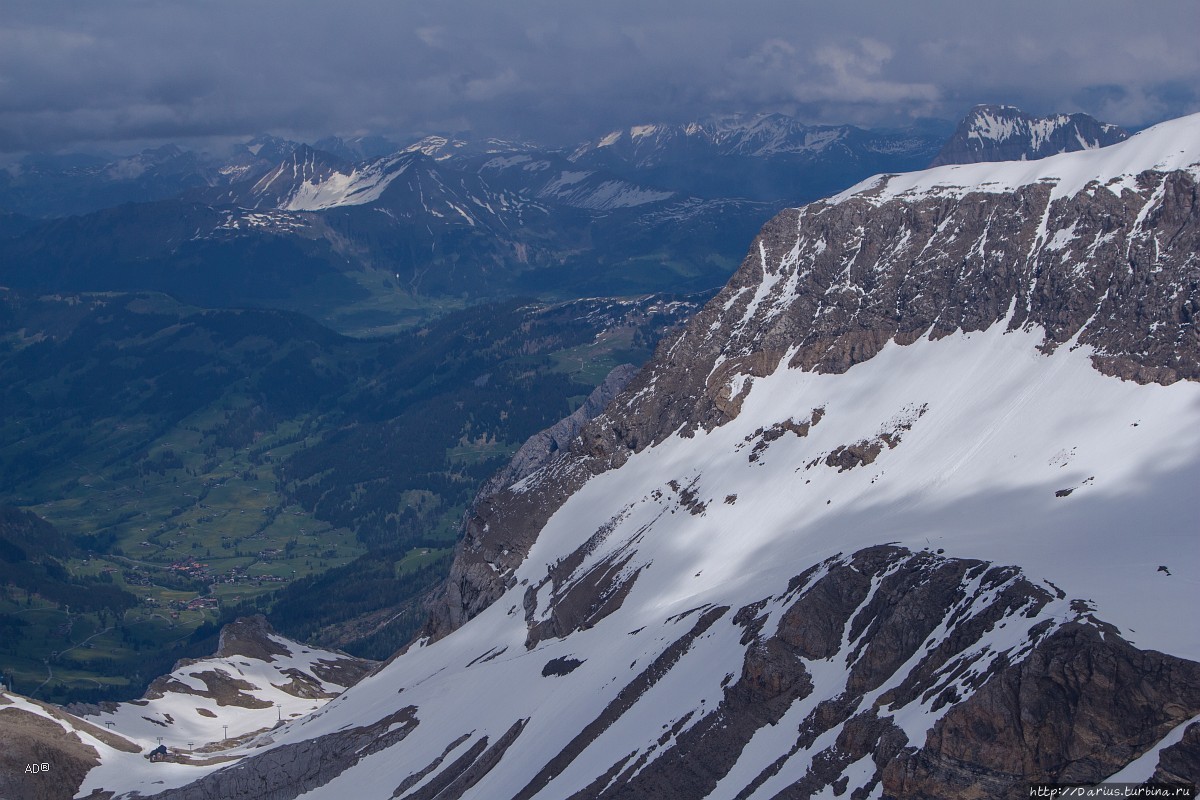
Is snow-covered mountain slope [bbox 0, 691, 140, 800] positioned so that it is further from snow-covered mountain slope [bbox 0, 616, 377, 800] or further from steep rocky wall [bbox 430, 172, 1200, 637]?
steep rocky wall [bbox 430, 172, 1200, 637]

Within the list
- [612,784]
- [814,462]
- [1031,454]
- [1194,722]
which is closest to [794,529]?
[814,462]

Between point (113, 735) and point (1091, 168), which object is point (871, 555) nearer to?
point (1091, 168)

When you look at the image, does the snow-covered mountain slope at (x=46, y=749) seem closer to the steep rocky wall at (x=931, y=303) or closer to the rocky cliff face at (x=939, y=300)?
the steep rocky wall at (x=931, y=303)

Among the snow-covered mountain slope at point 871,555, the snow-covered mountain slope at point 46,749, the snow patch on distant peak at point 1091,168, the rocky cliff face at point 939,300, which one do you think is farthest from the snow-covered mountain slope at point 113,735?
the snow patch on distant peak at point 1091,168

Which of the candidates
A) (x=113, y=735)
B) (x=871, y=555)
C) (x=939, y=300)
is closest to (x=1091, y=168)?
(x=939, y=300)

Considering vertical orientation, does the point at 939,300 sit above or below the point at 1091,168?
below

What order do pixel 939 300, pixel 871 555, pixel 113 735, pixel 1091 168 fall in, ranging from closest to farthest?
pixel 871 555 < pixel 113 735 < pixel 1091 168 < pixel 939 300

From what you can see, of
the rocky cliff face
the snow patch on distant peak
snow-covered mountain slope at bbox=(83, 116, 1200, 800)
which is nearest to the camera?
snow-covered mountain slope at bbox=(83, 116, 1200, 800)

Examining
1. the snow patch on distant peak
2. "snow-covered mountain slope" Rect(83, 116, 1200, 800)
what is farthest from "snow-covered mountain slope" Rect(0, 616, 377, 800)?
the snow patch on distant peak
